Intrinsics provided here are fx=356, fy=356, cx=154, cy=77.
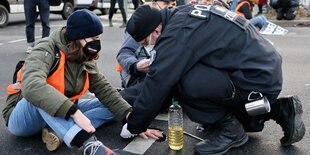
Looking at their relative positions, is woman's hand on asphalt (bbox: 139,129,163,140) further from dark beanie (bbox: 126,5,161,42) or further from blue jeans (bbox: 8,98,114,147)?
dark beanie (bbox: 126,5,161,42)

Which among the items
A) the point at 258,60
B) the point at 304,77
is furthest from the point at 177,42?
the point at 304,77

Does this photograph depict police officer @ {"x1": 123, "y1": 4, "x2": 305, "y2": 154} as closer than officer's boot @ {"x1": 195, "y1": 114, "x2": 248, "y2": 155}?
Yes

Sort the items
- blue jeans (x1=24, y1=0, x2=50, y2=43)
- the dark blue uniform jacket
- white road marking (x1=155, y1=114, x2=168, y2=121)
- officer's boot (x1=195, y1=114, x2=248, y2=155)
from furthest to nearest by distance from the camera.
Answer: blue jeans (x1=24, y1=0, x2=50, y2=43) → white road marking (x1=155, y1=114, x2=168, y2=121) → officer's boot (x1=195, y1=114, x2=248, y2=155) → the dark blue uniform jacket

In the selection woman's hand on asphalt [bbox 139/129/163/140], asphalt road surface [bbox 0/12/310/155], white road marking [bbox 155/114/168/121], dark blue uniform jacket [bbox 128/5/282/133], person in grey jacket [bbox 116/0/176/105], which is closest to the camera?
dark blue uniform jacket [bbox 128/5/282/133]

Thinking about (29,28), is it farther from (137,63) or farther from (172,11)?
(172,11)

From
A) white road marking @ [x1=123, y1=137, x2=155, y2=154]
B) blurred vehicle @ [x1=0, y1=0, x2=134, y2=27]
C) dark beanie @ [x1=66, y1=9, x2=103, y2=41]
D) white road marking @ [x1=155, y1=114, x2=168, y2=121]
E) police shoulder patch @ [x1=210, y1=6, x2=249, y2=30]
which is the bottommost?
blurred vehicle @ [x1=0, y1=0, x2=134, y2=27]

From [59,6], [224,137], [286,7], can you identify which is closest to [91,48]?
[224,137]

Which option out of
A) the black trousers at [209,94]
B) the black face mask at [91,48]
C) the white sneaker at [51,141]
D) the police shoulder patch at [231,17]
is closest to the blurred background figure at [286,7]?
the black trousers at [209,94]

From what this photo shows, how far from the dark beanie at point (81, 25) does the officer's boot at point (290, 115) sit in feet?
4.53

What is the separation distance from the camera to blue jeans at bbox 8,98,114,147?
7.22 feet

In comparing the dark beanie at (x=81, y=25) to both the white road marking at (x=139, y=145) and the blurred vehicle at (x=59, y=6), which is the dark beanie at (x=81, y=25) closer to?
the white road marking at (x=139, y=145)

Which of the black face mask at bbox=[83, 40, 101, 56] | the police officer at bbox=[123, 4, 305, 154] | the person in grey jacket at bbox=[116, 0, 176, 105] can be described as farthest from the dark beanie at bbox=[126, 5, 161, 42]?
the person in grey jacket at bbox=[116, 0, 176, 105]

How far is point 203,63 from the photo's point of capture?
7.30 ft

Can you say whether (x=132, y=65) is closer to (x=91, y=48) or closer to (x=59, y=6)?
(x=91, y=48)
